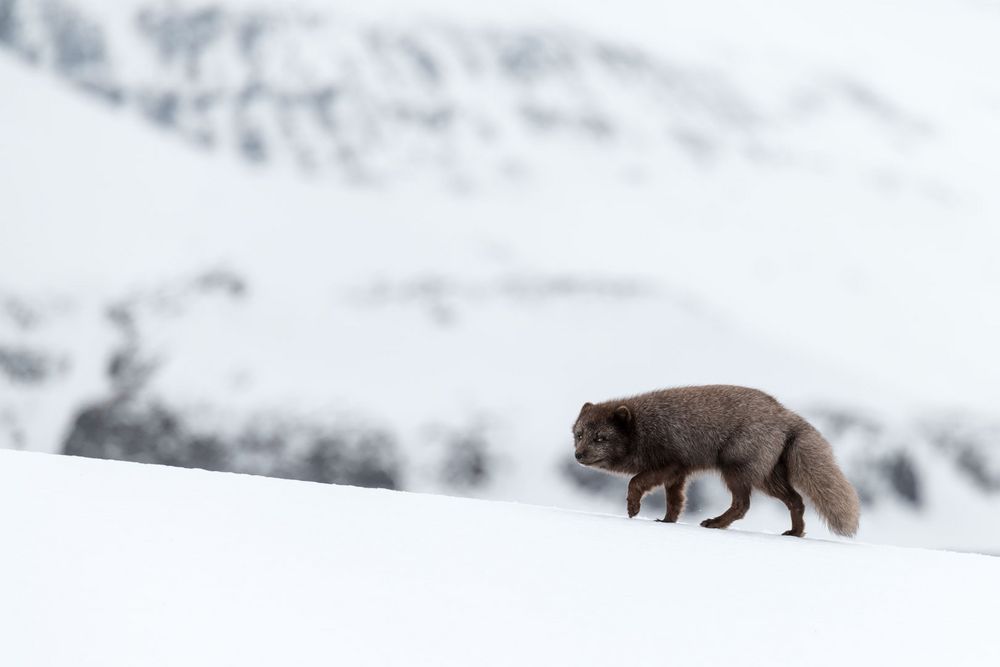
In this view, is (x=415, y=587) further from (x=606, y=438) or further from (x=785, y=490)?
(x=785, y=490)

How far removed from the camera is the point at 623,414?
905cm

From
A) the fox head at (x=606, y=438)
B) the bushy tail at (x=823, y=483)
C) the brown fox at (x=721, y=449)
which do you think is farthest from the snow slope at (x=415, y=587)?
the fox head at (x=606, y=438)

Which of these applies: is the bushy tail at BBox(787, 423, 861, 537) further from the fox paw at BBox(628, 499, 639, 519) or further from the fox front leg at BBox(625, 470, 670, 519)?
the fox paw at BBox(628, 499, 639, 519)

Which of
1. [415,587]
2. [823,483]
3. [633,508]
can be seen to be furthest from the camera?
[633,508]

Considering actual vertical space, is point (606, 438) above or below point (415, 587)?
above

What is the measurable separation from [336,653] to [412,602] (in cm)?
78

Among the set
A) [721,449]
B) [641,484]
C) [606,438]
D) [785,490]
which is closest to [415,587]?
[606,438]

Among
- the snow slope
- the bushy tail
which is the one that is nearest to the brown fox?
the bushy tail

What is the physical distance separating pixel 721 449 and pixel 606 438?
1013mm

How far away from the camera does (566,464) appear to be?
13738 centimetres

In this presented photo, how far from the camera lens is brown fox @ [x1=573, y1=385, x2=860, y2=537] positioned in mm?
8742

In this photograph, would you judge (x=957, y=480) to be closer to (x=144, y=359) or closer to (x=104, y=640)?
(x=144, y=359)

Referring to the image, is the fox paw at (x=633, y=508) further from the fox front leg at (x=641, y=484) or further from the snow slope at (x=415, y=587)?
the snow slope at (x=415, y=587)

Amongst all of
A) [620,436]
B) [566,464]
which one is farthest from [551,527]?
[566,464]
